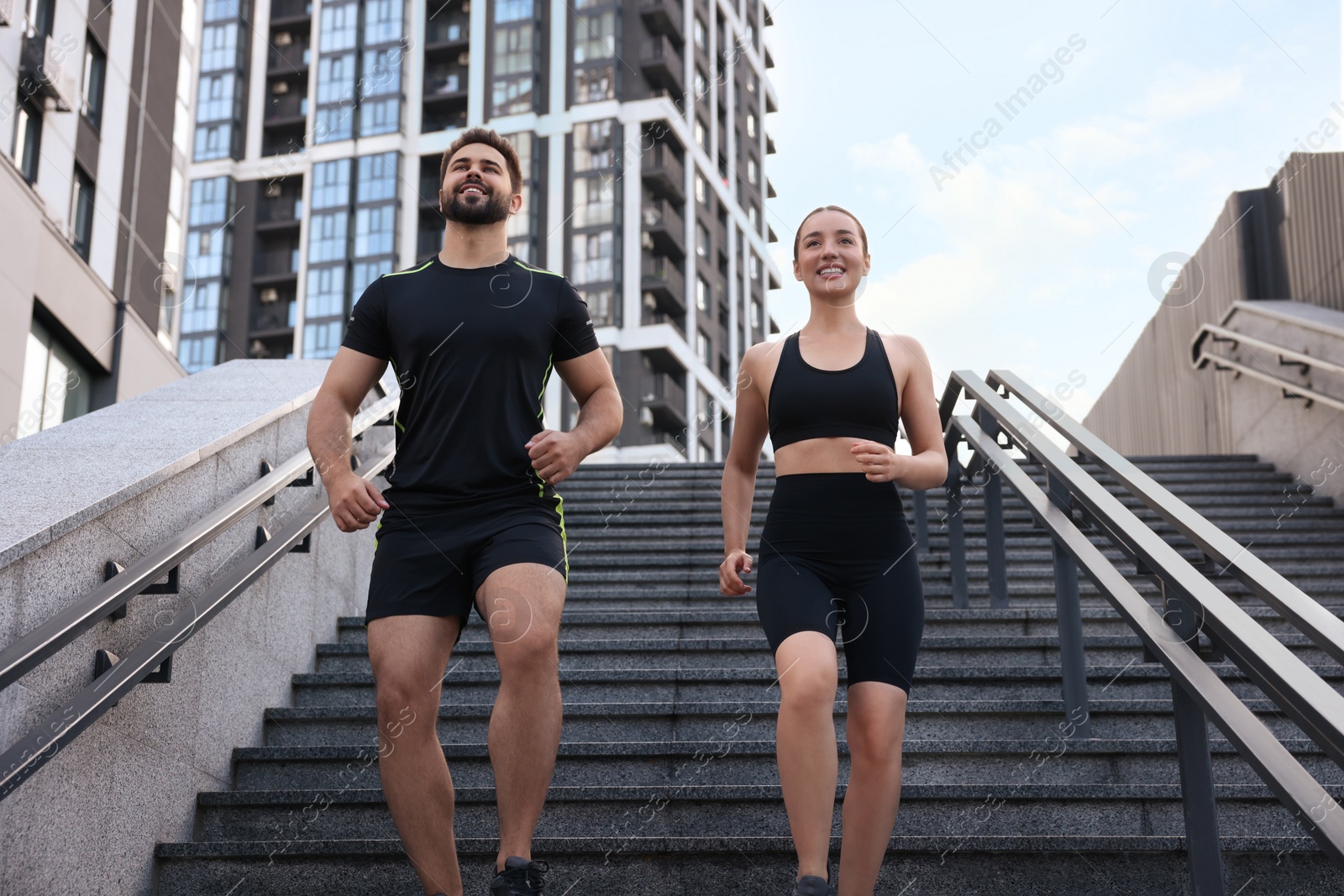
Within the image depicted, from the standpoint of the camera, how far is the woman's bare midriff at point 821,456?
335cm

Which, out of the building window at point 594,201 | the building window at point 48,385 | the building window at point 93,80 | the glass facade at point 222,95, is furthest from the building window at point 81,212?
the glass facade at point 222,95

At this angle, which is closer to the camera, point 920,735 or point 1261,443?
point 920,735

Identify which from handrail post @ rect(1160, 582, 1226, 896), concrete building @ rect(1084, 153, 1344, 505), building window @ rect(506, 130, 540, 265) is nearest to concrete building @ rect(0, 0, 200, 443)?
concrete building @ rect(1084, 153, 1344, 505)

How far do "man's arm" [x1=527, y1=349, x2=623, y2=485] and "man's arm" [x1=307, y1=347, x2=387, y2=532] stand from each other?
38 cm

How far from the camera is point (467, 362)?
3.21 metres

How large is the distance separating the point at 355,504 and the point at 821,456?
1.14 m

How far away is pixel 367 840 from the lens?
11.9 feet

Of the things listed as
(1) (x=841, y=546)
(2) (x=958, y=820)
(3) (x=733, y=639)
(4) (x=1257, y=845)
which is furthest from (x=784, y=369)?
(3) (x=733, y=639)

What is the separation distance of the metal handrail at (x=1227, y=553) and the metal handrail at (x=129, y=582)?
97.7 inches

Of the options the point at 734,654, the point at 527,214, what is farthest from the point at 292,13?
the point at 734,654

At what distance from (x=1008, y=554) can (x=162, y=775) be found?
13.6 feet

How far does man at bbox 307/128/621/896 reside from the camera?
297 cm

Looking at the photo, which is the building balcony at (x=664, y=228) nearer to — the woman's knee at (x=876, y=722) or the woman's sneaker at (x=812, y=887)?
the woman's knee at (x=876, y=722)

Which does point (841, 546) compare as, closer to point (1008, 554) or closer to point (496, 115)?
point (1008, 554)
